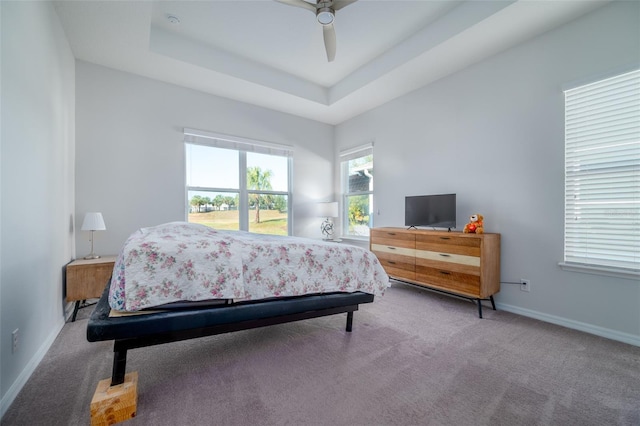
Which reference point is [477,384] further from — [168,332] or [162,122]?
[162,122]

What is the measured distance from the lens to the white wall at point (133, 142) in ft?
10.7

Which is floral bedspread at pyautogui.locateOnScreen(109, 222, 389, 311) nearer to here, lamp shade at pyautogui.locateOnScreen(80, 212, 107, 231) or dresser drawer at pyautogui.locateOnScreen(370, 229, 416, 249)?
dresser drawer at pyautogui.locateOnScreen(370, 229, 416, 249)

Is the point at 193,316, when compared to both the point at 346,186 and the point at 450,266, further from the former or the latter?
the point at 346,186

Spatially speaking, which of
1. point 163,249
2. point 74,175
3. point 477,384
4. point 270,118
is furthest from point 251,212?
point 477,384

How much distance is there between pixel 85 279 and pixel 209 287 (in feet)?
6.38

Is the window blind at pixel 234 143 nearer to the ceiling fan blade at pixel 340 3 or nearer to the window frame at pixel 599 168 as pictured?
the ceiling fan blade at pixel 340 3

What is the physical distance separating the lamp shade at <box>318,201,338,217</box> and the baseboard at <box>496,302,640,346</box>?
2.77 metres

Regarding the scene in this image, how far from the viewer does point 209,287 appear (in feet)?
5.45

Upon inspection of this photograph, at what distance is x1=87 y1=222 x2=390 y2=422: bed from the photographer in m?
1.49

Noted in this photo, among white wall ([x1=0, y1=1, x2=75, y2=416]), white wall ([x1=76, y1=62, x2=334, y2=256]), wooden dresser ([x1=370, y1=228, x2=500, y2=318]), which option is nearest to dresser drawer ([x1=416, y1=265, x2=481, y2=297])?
wooden dresser ([x1=370, y1=228, x2=500, y2=318])

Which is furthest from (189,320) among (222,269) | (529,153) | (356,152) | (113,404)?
(356,152)

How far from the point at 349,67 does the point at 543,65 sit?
7.34ft

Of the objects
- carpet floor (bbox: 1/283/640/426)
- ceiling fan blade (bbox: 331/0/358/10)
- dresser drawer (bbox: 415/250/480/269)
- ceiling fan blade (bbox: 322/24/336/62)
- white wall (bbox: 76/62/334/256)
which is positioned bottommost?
carpet floor (bbox: 1/283/640/426)

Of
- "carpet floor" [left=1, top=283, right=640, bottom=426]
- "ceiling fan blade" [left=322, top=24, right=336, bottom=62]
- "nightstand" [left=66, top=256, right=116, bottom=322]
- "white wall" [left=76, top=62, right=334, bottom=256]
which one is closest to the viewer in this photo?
"carpet floor" [left=1, top=283, right=640, bottom=426]
